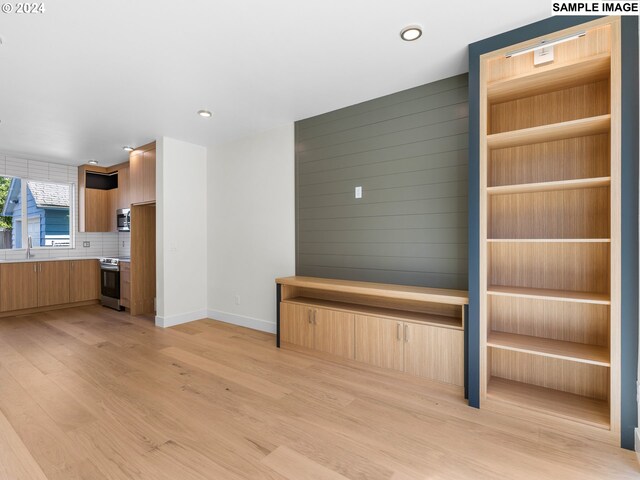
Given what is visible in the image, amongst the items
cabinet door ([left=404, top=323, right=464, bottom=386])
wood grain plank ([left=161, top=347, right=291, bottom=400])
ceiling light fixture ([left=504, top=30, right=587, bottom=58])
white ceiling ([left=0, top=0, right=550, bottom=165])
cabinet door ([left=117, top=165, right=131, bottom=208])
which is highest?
A: white ceiling ([left=0, top=0, right=550, bottom=165])

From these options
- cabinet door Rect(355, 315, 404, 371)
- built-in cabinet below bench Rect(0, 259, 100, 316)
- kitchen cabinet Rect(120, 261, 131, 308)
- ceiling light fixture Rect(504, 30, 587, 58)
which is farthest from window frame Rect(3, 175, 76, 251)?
ceiling light fixture Rect(504, 30, 587, 58)

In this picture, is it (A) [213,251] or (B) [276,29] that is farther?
(A) [213,251]

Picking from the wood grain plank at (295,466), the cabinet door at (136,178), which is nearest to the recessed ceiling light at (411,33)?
the wood grain plank at (295,466)

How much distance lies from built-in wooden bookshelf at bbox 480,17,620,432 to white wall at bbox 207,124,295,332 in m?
2.31

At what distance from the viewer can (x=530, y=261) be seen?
249 cm

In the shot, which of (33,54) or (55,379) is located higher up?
(33,54)

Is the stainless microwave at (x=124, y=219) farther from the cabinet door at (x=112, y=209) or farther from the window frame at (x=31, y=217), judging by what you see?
the window frame at (x=31, y=217)

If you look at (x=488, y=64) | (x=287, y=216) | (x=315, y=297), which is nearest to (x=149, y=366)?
(x=315, y=297)

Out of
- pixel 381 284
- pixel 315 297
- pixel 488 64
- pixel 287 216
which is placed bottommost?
pixel 315 297

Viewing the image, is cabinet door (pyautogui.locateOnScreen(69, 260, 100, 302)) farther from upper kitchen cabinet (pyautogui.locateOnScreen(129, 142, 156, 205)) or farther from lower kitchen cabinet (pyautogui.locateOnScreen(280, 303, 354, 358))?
lower kitchen cabinet (pyautogui.locateOnScreen(280, 303, 354, 358))

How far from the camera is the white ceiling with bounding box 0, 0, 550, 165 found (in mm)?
2008

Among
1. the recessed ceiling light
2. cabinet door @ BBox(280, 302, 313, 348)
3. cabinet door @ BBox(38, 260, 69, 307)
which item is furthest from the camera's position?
cabinet door @ BBox(38, 260, 69, 307)

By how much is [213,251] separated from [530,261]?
13.4 ft

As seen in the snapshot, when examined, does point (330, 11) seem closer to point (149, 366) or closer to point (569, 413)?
point (569, 413)
